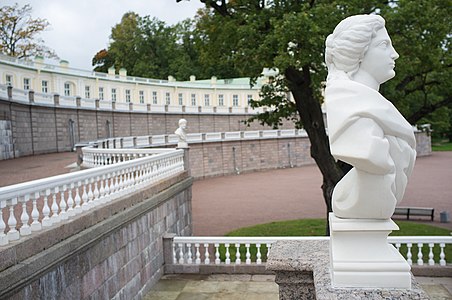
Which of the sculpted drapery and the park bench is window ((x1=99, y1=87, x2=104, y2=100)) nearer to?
the park bench

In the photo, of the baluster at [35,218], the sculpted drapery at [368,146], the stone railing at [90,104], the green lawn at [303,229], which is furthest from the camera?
the stone railing at [90,104]

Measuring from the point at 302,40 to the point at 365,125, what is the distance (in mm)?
7845

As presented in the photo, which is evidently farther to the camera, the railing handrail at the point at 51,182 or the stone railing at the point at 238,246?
the stone railing at the point at 238,246

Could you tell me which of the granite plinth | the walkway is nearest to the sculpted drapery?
the granite plinth

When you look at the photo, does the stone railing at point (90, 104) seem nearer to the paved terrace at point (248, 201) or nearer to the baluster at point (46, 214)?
the paved terrace at point (248, 201)

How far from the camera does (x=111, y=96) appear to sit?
4088 cm

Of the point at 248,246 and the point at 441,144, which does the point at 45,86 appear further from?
the point at 441,144

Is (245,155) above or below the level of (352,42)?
below

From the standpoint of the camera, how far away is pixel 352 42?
2.91 m

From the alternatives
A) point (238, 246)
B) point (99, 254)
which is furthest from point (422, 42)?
point (99, 254)

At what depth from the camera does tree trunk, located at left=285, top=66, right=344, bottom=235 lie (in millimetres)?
11297

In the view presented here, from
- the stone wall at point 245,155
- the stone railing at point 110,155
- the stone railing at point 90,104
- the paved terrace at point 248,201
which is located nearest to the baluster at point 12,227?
the paved terrace at point 248,201

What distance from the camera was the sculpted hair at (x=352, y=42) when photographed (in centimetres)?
291

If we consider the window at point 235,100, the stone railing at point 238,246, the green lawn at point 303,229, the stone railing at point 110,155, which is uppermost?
the window at point 235,100
